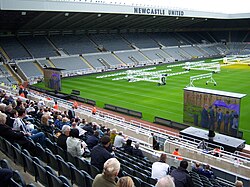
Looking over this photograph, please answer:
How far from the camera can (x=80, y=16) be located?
49.2 meters

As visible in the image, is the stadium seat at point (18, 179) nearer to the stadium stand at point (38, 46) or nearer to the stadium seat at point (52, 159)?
the stadium seat at point (52, 159)

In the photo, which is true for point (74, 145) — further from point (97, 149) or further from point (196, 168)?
point (196, 168)

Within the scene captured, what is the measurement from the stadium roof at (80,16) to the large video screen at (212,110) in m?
26.5

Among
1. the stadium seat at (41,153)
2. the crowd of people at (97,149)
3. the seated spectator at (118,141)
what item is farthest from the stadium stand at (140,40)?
the stadium seat at (41,153)

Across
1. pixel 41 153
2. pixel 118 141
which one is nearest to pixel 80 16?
pixel 118 141

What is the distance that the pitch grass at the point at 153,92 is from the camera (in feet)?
81.6

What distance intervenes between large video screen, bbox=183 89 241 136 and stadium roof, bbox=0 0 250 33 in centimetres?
2649

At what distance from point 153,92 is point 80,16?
23417 millimetres

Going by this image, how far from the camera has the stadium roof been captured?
130 feet

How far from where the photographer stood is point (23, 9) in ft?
123

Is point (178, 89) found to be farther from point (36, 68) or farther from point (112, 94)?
point (36, 68)

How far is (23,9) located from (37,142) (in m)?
32.9

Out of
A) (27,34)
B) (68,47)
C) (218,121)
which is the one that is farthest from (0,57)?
(218,121)

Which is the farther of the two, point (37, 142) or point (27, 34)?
point (27, 34)
